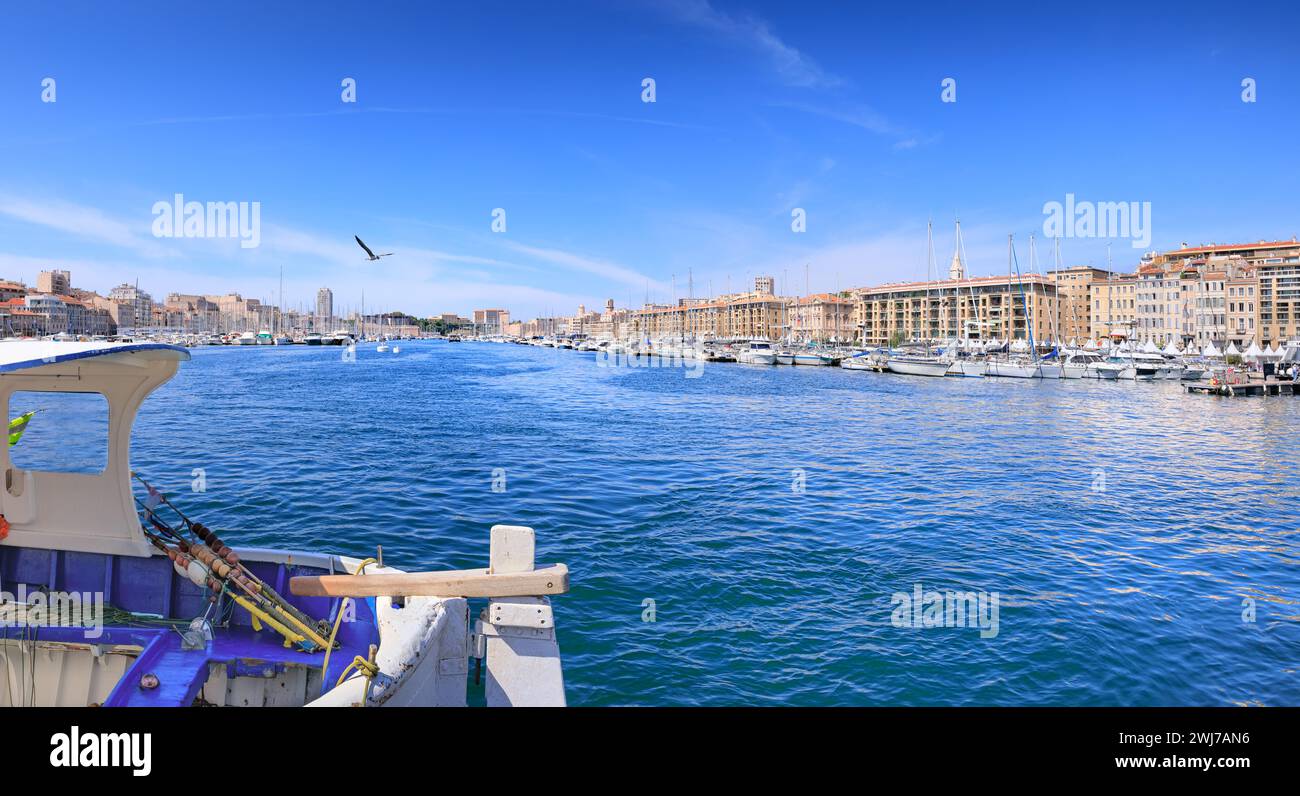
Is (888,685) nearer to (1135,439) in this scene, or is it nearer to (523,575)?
(523,575)

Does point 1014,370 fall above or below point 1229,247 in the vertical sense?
below

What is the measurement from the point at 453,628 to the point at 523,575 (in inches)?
42.0

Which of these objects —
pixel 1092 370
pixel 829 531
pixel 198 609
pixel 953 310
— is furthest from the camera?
pixel 953 310

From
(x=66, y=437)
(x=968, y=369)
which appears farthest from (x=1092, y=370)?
(x=66, y=437)

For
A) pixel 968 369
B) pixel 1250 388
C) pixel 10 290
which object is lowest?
pixel 1250 388

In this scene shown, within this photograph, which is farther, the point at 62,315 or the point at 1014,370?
the point at 62,315

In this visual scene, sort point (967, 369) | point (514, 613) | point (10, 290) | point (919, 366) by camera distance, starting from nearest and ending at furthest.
Result: point (514, 613) < point (967, 369) < point (919, 366) < point (10, 290)

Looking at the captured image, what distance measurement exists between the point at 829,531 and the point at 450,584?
38.4 ft

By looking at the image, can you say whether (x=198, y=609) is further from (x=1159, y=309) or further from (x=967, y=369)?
(x=1159, y=309)

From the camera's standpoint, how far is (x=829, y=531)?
1659cm

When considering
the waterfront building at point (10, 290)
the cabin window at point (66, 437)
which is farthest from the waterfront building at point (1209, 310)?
the waterfront building at point (10, 290)

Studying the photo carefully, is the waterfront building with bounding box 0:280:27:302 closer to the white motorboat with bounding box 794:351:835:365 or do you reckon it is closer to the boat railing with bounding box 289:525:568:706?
the white motorboat with bounding box 794:351:835:365

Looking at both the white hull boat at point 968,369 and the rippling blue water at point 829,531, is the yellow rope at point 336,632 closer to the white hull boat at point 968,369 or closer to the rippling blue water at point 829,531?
the rippling blue water at point 829,531

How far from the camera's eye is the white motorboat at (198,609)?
6250 millimetres
